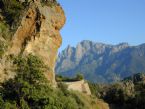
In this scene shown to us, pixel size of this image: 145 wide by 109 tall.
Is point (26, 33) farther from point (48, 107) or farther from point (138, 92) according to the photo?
point (138, 92)

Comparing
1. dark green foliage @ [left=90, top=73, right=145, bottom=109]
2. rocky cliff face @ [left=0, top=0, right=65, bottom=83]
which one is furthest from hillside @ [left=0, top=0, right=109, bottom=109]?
dark green foliage @ [left=90, top=73, right=145, bottom=109]

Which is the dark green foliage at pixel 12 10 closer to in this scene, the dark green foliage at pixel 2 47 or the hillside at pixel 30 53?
the hillside at pixel 30 53

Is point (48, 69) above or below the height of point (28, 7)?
below

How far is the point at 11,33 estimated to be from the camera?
3550 centimetres

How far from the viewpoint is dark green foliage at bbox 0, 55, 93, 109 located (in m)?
31.6

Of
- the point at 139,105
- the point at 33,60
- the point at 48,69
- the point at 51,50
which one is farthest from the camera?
the point at 139,105

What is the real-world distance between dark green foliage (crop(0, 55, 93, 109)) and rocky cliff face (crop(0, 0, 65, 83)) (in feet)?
4.65

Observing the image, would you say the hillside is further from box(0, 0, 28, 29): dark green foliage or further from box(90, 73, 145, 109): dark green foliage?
box(90, 73, 145, 109): dark green foliage

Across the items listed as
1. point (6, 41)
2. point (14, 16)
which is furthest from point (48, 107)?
point (14, 16)

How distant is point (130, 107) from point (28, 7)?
102ft

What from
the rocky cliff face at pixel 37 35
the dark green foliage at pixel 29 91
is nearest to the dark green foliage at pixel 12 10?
the rocky cliff face at pixel 37 35

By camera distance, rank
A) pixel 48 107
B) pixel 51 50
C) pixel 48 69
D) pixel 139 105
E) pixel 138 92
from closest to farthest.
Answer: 1. pixel 48 107
2. pixel 48 69
3. pixel 51 50
4. pixel 139 105
5. pixel 138 92

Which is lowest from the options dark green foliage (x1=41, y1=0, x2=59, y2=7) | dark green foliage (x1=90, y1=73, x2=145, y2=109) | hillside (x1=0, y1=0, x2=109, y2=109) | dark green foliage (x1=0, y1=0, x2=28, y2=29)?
dark green foliage (x1=90, y1=73, x2=145, y2=109)

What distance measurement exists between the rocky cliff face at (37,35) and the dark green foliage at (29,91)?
142cm
